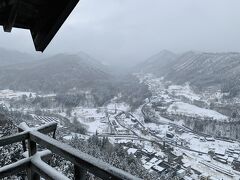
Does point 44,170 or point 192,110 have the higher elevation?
point 44,170

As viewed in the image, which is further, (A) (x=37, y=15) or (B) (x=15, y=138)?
(B) (x=15, y=138)

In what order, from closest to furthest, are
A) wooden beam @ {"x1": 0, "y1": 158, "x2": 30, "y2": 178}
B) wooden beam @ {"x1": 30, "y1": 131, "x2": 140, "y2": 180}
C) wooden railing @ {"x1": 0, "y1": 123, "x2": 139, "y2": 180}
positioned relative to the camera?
wooden beam @ {"x1": 30, "y1": 131, "x2": 140, "y2": 180}
wooden railing @ {"x1": 0, "y1": 123, "x2": 139, "y2": 180}
wooden beam @ {"x1": 0, "y1": 158, "x2": 30, "y2": 178}

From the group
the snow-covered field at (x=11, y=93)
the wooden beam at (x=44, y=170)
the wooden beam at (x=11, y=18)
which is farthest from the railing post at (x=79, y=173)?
the snow-covered field at (x=11, y=93)

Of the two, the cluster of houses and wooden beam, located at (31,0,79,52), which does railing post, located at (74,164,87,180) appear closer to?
wooden beam, located at (31,0,79,52)

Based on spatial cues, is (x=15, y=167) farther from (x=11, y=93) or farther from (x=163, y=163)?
(x=11, y=93)

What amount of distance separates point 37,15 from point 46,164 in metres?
1.65

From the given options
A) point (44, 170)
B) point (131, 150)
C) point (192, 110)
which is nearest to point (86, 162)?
point (44, 170)

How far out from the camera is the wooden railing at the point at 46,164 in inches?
75.5

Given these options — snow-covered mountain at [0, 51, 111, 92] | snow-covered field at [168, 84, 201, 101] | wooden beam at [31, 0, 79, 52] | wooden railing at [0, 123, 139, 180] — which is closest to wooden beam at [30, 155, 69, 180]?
wooden railing at [0, 123, 139, 180]

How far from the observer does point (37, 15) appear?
2477 mm

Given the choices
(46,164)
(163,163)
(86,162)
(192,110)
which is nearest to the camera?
(86,162)

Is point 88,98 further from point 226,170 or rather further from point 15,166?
point 15,166

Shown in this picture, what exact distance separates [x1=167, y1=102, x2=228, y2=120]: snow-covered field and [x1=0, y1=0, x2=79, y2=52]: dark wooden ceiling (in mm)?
98450

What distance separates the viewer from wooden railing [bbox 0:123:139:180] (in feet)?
6.29
